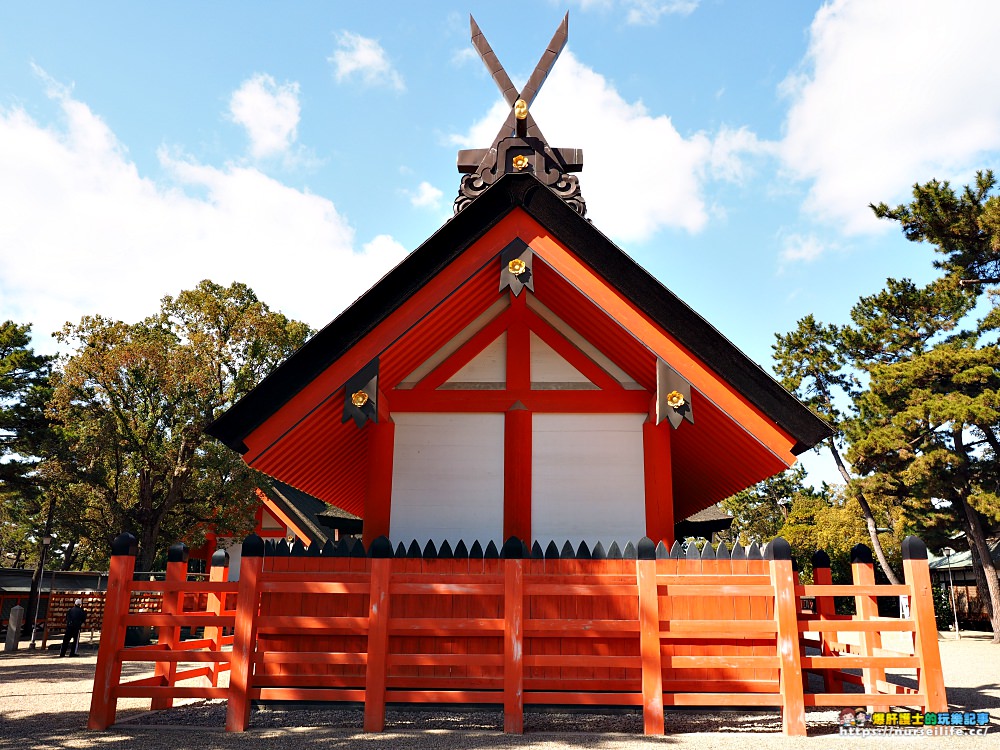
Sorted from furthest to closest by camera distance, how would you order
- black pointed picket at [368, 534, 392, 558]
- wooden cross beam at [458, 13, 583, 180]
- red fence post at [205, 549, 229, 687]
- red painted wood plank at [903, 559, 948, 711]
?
wooden cross beam at [458, 13, 583, 180]
red fence post at [205, 549, 229, 687]
black pointed picket at [368, 534, 392, 558]
red painted wood plank at [903, 559, 948, 711]

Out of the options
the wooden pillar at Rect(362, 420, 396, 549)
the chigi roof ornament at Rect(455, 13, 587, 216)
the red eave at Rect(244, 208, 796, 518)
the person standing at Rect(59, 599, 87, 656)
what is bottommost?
the person standing at Rect(59, 599, 87, 656)

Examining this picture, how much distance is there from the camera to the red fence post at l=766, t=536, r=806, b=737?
5.64 m

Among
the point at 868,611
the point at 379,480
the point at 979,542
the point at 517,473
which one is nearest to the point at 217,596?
the point at 379,480

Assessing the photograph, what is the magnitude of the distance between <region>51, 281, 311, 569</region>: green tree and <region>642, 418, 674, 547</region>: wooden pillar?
1839 centimetres

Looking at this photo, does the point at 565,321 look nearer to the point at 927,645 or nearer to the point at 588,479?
the point at 588,479

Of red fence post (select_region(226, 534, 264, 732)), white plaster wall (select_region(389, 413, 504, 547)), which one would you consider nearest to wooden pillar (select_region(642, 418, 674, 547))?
white plaster wall (select_region(389, 413, 504, 547))

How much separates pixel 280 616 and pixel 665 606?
362cm

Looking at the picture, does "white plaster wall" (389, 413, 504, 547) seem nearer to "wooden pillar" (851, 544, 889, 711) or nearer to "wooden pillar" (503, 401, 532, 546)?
"wooden pillar" (503, 401, 532, 546)

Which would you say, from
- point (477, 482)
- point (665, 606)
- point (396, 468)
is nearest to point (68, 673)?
point (396, 468)

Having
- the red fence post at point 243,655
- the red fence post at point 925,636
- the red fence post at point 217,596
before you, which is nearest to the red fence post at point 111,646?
the red fence post at point 243,655

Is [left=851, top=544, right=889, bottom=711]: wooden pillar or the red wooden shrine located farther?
[left=851, top=544, right=889, bottom=711]: wooden pillar

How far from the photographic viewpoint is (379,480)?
8047 millimetres

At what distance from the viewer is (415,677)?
6.27m

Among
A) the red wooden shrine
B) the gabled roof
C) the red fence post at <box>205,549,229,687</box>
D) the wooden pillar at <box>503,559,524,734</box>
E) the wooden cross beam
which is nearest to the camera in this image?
the wooden pillar at <box>503,559,524,734</box>
